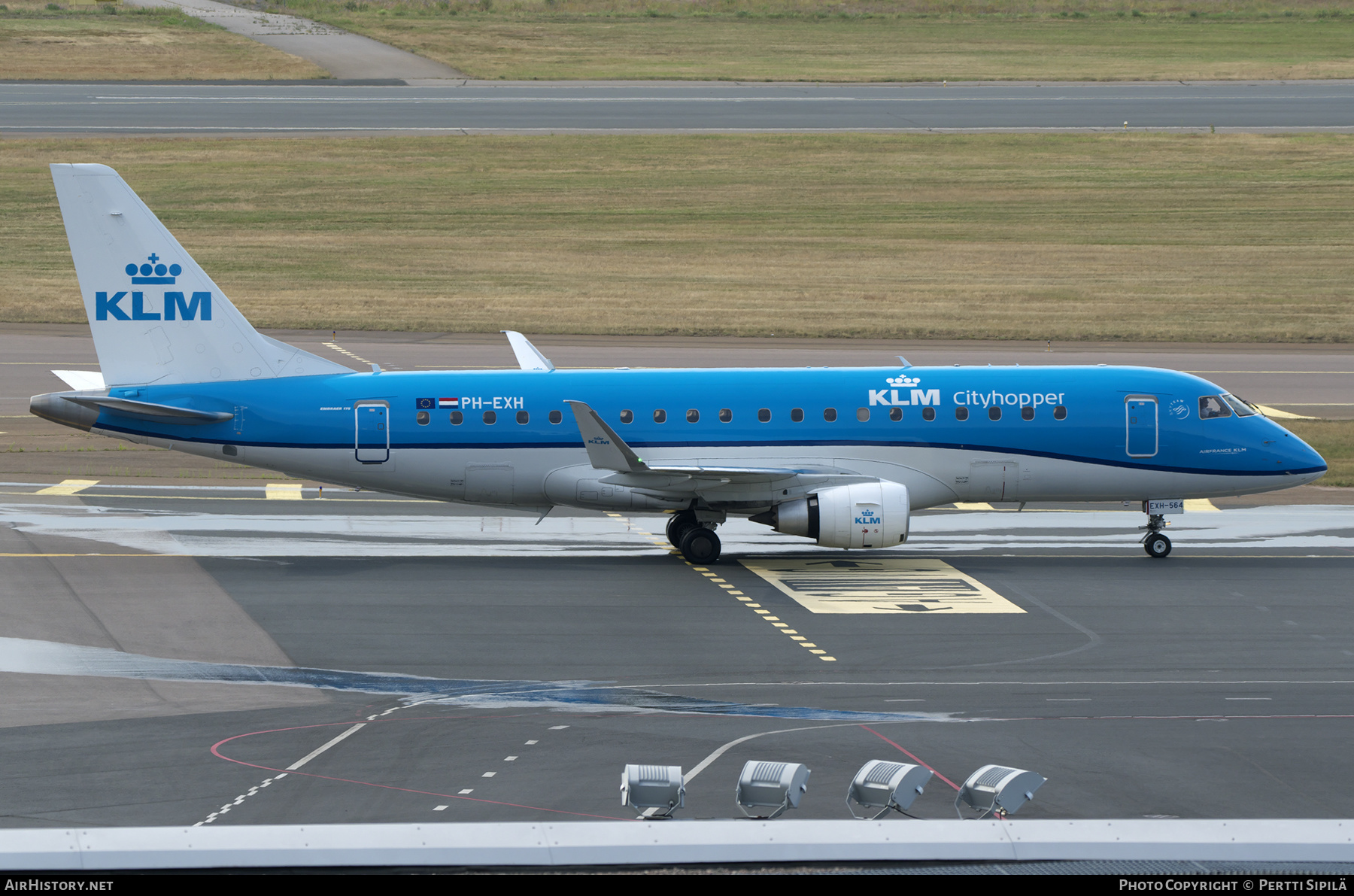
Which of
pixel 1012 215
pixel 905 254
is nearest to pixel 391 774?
pixel 905 254

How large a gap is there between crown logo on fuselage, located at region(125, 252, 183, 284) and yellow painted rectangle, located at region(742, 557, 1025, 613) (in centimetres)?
1335

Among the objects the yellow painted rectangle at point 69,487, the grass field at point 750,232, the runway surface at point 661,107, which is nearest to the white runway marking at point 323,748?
the yellow painted rectangle at point 69,487

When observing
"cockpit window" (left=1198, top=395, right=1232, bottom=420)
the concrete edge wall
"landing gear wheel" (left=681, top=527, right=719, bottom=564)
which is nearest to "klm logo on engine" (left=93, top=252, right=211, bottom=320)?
"landing gear wheel" (left=681, top=527, right=719, bottom=564)

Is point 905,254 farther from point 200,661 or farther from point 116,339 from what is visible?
point 200,661

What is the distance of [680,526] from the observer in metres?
31.3

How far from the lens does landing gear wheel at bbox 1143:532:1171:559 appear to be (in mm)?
31625

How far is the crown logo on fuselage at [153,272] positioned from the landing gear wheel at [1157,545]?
21.2 metres

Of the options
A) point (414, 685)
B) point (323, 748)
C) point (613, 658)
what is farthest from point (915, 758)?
point (414, 685)

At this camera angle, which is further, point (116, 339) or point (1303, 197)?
point (1303, 197)

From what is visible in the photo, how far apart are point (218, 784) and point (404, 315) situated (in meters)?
47.7

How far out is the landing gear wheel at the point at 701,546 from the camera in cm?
3064

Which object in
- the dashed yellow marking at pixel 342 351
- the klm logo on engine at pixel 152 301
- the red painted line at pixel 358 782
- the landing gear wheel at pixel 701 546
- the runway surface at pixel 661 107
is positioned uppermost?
the runway surface at pixel 661 107

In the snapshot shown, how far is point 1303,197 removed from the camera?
8150cm

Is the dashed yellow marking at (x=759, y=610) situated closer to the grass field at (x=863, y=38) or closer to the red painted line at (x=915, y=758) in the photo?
the red painted line at (x=915, y=758)
